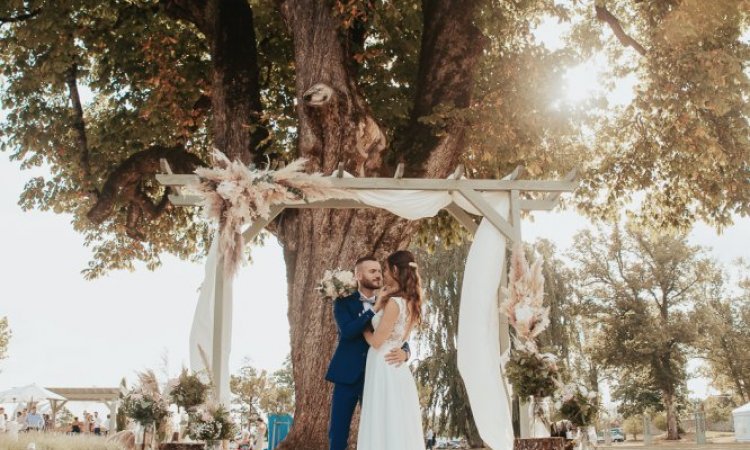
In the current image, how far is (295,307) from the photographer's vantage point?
28.2 ft

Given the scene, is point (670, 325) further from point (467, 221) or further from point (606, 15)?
point (467, 221)

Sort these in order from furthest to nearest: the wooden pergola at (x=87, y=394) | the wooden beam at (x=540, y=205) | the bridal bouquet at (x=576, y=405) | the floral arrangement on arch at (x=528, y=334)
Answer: the wooden pergola at (x=87, y=394) → the wooden beam at (x=540, y=205) → the floral arrangement on arch at (x=528, y=334) → the bridal bouquet at (x=576, y=405)

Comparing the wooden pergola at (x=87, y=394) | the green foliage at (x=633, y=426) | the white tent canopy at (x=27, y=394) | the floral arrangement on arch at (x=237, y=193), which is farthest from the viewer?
the green foliage at (x=633, y=426)

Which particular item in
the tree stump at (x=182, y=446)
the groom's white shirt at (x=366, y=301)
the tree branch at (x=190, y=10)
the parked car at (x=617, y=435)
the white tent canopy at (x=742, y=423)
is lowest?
the parked car at (x=617, y=435)

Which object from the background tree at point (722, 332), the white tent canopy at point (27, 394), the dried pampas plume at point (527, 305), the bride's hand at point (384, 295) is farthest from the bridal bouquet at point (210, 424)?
the background tree at point (722, 332)

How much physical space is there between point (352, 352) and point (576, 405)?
1964mm

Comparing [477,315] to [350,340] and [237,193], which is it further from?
[237,193]

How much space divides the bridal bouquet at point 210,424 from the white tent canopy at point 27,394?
54.6 ft

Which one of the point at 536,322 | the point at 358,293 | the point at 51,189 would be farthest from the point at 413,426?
the point at 51,189

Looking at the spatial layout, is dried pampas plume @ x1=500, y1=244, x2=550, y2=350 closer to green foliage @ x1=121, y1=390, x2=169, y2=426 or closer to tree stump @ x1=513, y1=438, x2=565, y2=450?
tree stump @ x1=513, y1=438, x2=565, y2=450

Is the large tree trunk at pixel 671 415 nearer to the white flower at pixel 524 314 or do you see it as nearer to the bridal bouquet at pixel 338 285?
the white flower at pixel 524 314

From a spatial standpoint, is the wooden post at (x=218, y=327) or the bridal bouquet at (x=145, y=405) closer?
the bridal bouquet at (x=145, y=405)

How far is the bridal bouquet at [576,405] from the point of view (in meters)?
5.60

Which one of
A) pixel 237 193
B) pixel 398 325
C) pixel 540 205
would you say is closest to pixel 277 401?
pixel 540 205
